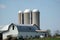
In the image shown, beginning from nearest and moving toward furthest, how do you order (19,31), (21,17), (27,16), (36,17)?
(19,31) → (36,17) → (27,16) → (21,17)

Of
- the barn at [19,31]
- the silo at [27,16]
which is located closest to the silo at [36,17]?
the silo at [27,16]

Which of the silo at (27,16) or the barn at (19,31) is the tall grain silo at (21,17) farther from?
the barn at (19,31)

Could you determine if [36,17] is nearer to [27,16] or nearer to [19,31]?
[27,16]

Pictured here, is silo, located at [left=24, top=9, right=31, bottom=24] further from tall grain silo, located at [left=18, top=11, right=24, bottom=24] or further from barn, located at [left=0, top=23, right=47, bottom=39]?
barn, located at [left=0, top=23, right=47, bottom=39]

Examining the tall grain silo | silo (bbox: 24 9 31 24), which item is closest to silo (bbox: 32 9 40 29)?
silo (bbox: 24 9 31 24)

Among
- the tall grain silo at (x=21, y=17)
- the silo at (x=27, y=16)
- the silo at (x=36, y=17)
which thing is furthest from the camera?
the tall grain silo at (x=21, y=17)

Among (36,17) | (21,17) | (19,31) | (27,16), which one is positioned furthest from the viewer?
(21,17)

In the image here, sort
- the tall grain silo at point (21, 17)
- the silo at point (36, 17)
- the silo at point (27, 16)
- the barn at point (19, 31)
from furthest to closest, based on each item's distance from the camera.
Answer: the tall grain silo at point (21, 17)
the silo at point (27, 16)
the silo at point (36, 17)
the barn at point (19, 31)

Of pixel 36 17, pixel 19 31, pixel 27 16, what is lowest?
pixel 19 31

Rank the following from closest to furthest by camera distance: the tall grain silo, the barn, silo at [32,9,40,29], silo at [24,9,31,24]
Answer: the barn, silo at [32,9,40,29], silo at [24,9,31,24], the tall grain silo

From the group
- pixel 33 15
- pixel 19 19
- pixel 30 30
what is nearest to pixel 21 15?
pixel 19 19

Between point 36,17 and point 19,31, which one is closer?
point 19,31

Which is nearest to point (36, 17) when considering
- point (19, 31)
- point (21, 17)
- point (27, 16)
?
point (27, 16)

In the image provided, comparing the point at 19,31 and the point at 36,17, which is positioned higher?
the point at 36,17
